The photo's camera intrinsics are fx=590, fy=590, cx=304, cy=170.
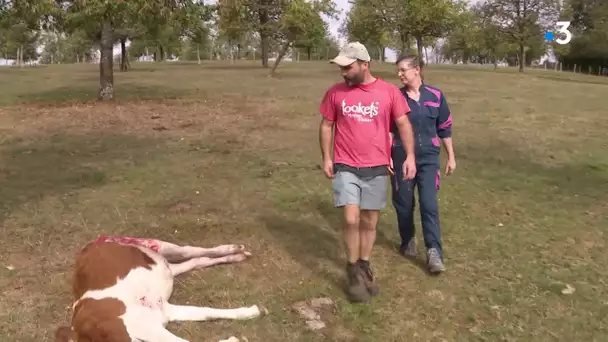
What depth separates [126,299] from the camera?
393 centimetres

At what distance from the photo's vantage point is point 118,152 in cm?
997

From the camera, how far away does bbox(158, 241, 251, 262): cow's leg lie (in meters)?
5.20

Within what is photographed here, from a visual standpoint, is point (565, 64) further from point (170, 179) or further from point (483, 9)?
point (170, 179)

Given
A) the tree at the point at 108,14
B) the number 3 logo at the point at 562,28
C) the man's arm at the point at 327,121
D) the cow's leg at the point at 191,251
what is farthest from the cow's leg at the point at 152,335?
the number 3 logo at the point at 562,28

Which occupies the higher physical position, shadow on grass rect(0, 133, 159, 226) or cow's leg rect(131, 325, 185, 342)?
shadow on grass rect(0, 133, 159, 226)

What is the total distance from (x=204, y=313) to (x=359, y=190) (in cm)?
147

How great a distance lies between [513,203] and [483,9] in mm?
40460

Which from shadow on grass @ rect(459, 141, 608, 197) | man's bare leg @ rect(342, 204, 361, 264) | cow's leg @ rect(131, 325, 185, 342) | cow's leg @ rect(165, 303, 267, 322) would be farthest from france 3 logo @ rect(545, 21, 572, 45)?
cow's leg @ rect(131, 325, 185, 342)

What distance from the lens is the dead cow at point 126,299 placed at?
12.1 ft

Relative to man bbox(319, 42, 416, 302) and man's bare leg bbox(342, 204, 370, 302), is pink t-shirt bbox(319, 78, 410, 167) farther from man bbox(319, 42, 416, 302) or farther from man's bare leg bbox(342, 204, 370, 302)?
man's bare leg bbox(342, 204, 370, 302)

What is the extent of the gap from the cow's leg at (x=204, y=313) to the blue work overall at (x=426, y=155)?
172 cm

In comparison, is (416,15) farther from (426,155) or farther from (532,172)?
(426,155)

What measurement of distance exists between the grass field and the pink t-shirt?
116 centimetres

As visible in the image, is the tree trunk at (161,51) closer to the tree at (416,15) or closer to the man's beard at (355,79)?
the tree at (416,15)
